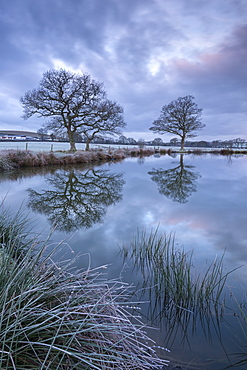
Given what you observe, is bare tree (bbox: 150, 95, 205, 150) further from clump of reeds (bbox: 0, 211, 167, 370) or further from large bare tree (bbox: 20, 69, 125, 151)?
clump of reeds (bbox: 0, 211, 167, 370)

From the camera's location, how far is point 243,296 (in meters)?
2.59

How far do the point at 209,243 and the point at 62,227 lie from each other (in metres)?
3.28

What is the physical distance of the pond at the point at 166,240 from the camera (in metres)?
2.00

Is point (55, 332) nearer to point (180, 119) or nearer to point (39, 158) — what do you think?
point (39, 158)

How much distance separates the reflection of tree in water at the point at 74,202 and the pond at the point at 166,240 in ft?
0.08

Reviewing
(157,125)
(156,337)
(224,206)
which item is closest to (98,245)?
(156,337)

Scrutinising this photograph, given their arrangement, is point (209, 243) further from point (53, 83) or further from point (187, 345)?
point (53, 83)

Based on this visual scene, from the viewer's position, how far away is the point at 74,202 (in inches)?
289

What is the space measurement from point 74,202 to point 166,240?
13.1 feet

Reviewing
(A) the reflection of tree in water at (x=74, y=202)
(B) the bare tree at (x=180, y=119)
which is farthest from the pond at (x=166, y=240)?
(B) the bare tree at (x=180, y=119)

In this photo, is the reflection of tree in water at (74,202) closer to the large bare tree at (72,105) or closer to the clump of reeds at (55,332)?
the clump of reeds at (55,332)

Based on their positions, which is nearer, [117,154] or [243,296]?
[243,296]

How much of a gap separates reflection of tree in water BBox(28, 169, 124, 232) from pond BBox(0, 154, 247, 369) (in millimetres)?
26

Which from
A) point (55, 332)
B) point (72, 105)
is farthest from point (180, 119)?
point (55, 332)
